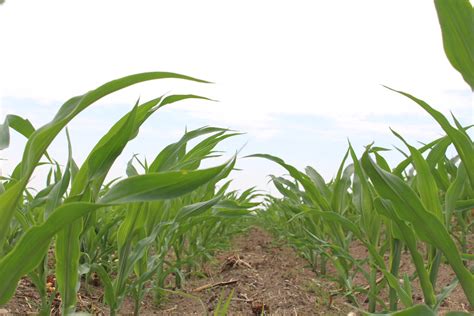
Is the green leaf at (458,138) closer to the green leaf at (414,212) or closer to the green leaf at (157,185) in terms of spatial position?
the green leaf at (414,212)

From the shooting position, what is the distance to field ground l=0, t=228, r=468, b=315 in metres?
1.70

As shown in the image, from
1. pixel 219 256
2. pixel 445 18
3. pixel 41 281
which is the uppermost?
pixel 445 18

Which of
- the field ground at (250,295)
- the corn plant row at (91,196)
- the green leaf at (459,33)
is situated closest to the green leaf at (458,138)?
the green leaf at (459,33)

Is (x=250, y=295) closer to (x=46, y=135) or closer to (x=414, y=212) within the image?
(x=414, y=212)

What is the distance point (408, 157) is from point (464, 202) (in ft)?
0.78

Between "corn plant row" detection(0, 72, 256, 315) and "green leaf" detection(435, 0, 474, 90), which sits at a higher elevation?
"green leaf" detection(435, 0, 474, 90)

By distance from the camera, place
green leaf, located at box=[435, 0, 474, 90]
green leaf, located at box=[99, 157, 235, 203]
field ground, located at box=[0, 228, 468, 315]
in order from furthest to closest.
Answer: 1. field ground, located at box=[0, 228, 468, 315]
2. green leaf, located at box=[435, 0, 474, 90]
3. green leaf, located at box=[99, 157, 235, 203]

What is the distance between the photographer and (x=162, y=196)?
74cm

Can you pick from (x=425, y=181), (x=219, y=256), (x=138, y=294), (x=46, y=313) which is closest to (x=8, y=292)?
(x=46, y=313)

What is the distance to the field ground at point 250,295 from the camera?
5.57 feet

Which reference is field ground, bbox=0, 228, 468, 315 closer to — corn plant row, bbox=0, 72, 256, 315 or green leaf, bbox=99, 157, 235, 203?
corn plant row, bbox=0, 72, 256, 315

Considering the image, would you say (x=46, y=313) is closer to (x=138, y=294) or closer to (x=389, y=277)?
(x=138, y=294)

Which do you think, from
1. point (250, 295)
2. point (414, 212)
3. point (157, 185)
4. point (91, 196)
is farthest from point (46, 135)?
point (250, 295)

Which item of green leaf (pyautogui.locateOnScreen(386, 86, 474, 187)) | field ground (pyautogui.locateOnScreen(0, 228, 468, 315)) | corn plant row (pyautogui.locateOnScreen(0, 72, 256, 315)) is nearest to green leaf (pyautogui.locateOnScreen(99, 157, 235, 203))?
corn plant row (pyautogui.locateOnScreen(0, 72, 256, 315))
